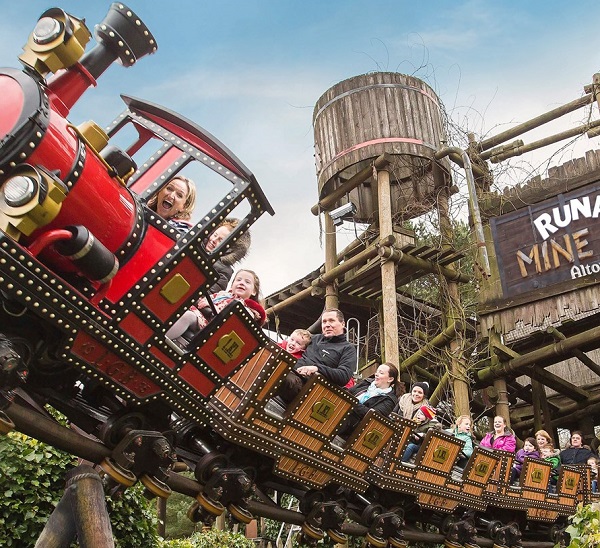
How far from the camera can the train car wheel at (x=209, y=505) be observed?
3762mm

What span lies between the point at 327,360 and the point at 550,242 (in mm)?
6913

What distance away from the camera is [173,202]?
3.52 m

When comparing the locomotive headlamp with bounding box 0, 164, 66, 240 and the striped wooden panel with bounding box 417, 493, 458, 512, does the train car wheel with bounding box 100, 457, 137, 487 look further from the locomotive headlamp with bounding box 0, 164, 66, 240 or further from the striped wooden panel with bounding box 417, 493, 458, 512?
the striped wooden panel with bounding box 417, 493, 458, 512

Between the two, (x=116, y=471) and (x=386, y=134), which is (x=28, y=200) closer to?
(x=116, y=471)

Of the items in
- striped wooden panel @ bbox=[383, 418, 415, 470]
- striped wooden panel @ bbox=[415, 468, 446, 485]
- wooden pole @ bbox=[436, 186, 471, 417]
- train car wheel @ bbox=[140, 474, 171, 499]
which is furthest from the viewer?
wooden pole @ bbox=[436, 186, 471, 417]

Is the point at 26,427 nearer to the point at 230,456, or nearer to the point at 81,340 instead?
the point at 81,340

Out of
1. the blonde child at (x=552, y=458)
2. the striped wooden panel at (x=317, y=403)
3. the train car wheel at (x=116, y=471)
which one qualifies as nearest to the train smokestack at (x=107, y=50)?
the train car wheel at (x=116, y=471)

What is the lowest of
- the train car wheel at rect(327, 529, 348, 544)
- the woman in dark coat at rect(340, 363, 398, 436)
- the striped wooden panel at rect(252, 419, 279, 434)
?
the train car wheel at rect(327, 529, 348, 544)

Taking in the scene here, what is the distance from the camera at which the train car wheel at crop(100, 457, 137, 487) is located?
3.12 metres

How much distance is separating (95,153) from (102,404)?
1.30 m

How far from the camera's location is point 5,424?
8.36 feet

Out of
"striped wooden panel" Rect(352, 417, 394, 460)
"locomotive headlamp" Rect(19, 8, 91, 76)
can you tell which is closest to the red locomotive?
"locomotive headlamp" Rect(19, 8, 91, 76)

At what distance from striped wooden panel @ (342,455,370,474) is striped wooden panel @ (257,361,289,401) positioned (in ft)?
3.22

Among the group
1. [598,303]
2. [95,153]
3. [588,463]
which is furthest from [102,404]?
[598,303]
